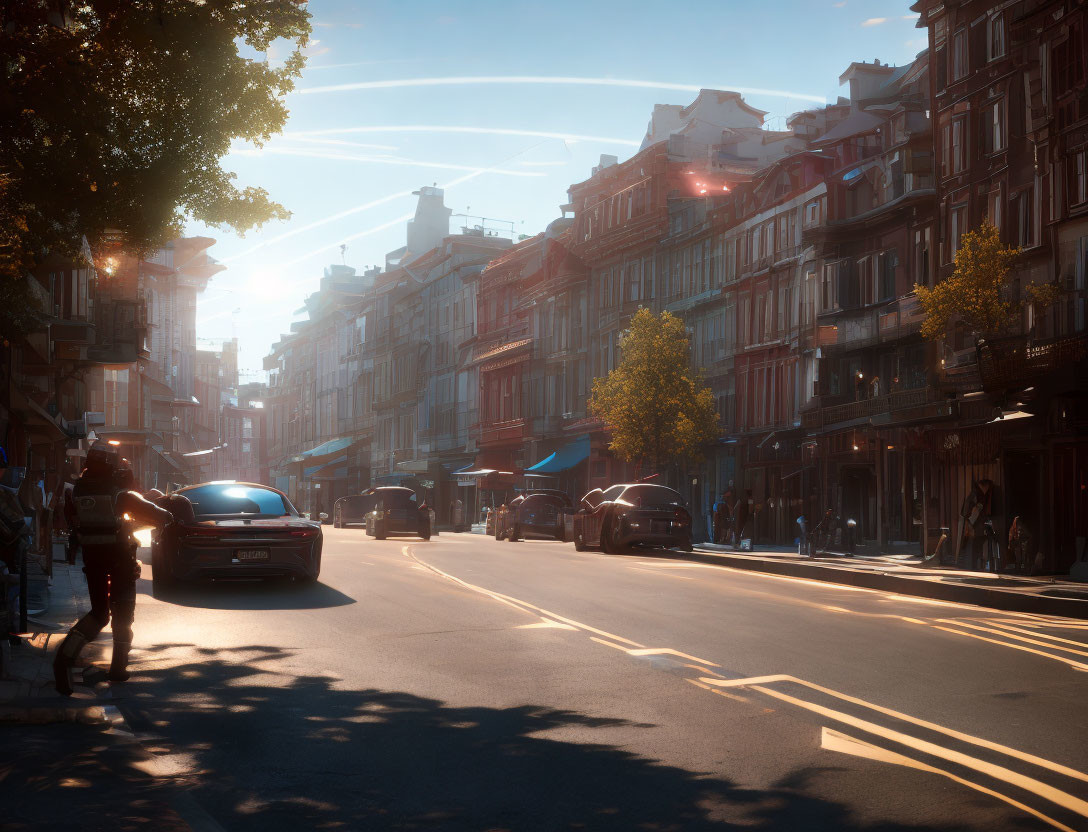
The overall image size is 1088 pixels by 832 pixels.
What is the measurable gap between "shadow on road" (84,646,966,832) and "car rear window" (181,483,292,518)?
8838mm

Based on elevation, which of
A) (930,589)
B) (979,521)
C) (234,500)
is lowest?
(930,589)

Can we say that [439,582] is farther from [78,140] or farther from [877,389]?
[877,389]

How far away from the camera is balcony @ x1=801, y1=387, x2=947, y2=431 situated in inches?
1367

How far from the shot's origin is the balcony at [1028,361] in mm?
26219

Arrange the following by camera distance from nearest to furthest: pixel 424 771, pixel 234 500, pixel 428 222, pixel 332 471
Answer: pixel 424 771, pixel 234 500, pixel 428 222, pixel 332 471

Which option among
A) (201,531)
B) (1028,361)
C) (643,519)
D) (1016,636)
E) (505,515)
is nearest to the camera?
(1016,636)

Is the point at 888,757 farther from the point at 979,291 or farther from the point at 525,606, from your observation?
the point at 979,291

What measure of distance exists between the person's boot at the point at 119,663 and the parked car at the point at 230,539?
6862mm

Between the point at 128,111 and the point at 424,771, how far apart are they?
35.5ft

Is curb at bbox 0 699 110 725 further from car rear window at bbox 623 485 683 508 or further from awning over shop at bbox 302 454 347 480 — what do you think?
awning over shop at bbox 302 454 347 480

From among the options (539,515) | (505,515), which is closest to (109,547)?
(539,515)

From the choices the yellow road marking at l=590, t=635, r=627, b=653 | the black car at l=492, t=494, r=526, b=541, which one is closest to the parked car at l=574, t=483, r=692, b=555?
the black car at l=492, t=494, r=526, b=541

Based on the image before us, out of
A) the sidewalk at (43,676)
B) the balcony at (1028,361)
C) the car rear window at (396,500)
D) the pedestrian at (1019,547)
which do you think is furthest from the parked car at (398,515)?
the sidewalk at (43,676)

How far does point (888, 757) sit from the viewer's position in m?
7.08
